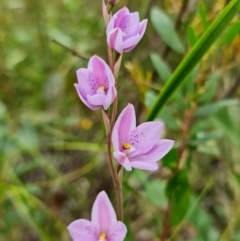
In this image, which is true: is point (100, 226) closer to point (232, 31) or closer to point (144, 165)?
point (144, 165)

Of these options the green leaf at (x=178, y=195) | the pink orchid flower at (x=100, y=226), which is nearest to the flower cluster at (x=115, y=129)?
the pink orchid flower at (x=100, y=226)

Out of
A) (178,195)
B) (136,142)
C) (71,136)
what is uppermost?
(136,142)

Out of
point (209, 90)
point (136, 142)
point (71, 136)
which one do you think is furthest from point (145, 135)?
point (71, 136)

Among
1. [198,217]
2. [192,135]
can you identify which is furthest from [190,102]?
[198,217]

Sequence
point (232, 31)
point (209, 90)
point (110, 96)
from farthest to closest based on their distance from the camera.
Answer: point (209, 90)
point (232, 31)
point (110, 96)

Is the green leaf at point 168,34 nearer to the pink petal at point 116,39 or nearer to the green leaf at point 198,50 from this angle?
the green leaf at point 198,50

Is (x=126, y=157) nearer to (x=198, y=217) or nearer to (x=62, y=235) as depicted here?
(x=198, y=217)

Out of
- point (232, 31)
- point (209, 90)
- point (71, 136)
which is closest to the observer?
point (232, 31)
